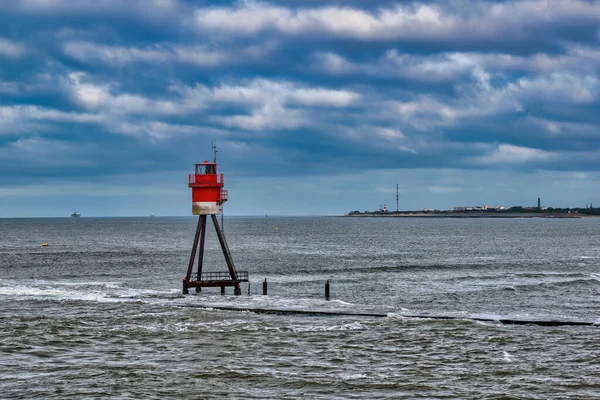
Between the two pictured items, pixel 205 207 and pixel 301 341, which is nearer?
pixel 301 341

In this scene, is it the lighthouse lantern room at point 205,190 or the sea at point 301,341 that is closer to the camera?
the sea at point 301,341

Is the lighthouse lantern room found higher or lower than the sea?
higher

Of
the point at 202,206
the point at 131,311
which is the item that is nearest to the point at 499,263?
the point at 202,206

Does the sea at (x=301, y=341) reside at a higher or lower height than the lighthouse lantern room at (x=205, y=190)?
lower

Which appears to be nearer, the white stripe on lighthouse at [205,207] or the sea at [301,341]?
the sea at [301,341]

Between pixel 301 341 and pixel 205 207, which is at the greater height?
pixel 205 207

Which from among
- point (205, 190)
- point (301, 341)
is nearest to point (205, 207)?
point (205, 190)

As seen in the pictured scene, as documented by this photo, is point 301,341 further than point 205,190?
No

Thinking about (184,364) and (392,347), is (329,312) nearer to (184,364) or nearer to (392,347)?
(392,347)

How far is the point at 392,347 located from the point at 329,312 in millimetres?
9362

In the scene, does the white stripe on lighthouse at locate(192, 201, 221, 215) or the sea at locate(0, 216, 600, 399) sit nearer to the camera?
the sea at locate(0, 216, 600, 399)

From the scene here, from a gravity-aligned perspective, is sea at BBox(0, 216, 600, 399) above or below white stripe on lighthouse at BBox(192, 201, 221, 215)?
below

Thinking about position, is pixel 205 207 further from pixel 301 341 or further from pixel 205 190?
pixel 301 341

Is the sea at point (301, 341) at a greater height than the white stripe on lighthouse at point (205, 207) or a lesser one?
lesser
